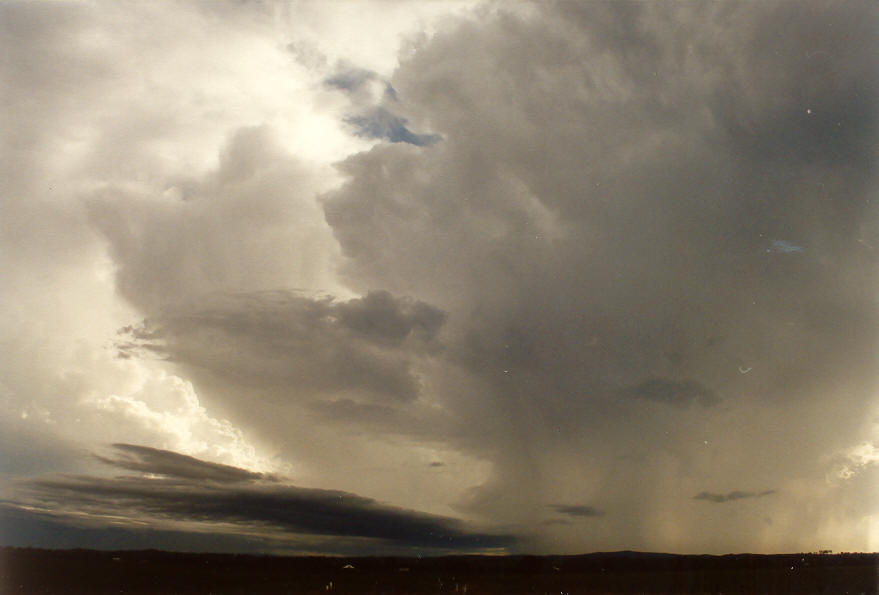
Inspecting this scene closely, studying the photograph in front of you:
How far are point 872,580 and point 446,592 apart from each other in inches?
3144

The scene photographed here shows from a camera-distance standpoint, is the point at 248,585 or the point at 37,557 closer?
the point at 248,585

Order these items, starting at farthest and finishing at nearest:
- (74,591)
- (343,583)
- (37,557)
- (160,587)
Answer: (37,557)
(343,583)
(160,587)
(74,591)

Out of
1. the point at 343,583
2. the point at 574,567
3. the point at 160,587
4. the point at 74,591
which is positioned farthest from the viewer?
the point at 574,567

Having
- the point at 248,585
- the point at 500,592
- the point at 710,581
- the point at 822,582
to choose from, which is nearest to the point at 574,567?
the point at 710,581

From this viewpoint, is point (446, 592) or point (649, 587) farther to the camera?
point (649, 587)

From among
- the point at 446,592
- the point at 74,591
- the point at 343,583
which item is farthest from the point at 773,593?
the point at 74,591

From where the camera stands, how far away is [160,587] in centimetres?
8988

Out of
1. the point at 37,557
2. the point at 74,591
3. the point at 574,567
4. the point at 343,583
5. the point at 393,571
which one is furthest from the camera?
the point at 574,567

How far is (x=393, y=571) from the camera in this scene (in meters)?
136

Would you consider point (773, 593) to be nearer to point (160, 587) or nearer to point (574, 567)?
point (574, 567)

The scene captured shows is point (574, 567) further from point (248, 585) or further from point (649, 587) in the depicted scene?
point (248, 585)

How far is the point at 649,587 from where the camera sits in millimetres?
107125

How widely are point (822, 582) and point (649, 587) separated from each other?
3687cm

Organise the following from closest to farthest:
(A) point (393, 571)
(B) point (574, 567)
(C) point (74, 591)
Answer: (C) point (74, 591)
(A) point (393, 571)
(B) point (574, 567)
